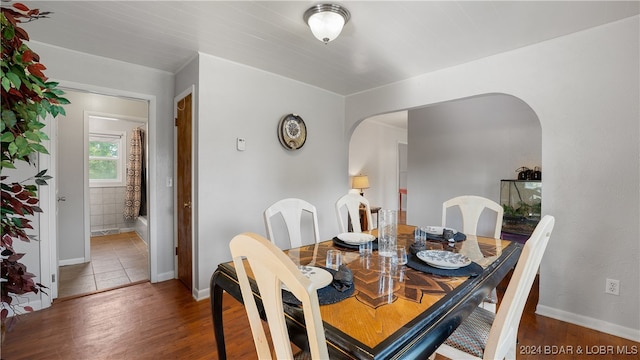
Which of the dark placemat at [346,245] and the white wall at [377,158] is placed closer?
the dark placemat at [346,245]

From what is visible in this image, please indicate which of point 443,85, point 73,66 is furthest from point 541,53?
point 73,66

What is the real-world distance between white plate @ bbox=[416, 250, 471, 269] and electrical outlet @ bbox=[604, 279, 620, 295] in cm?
156

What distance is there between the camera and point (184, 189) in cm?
287

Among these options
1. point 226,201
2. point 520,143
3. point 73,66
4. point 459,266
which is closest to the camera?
point 459,266

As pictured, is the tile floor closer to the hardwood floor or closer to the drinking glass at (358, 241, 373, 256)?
the hardwood floor

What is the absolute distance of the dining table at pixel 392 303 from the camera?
812 mm

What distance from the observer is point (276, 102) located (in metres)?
3.13

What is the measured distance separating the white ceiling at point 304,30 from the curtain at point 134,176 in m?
2.97

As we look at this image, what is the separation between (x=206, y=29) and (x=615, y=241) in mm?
3434

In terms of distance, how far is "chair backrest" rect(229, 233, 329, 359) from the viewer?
24.9 inches

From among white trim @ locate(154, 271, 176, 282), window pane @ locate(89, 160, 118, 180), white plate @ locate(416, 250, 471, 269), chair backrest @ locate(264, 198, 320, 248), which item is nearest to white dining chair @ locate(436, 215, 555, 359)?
white plate @ locate(416, 250, 471, 269)

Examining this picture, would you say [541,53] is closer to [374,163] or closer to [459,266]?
[459,266]

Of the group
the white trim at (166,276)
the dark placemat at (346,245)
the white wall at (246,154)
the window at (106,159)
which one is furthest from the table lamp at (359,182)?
the window at (106,159)

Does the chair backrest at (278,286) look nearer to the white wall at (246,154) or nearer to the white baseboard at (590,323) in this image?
the white wall at (246,154)
